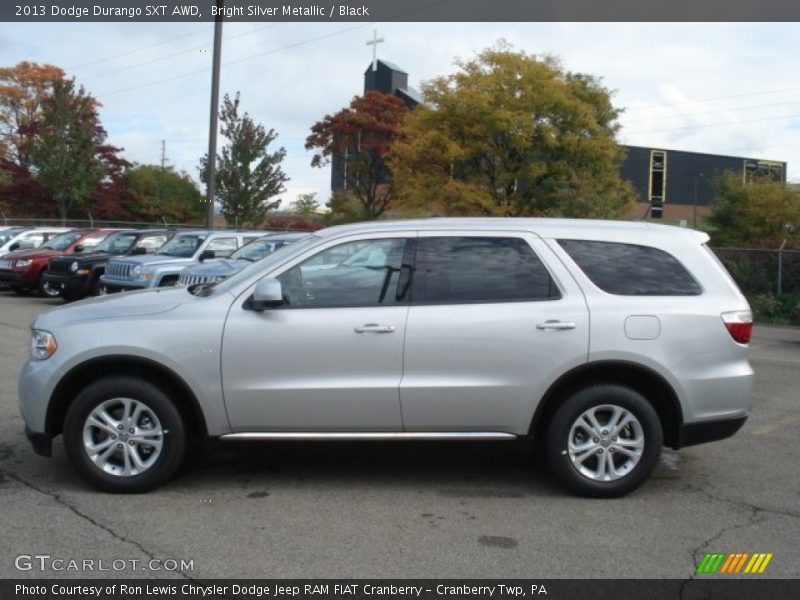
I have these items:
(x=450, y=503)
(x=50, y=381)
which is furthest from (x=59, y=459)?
(x=450, y=503)

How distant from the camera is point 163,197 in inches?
1880

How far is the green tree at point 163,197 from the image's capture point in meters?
47.1

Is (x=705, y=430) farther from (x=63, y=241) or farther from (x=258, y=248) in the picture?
(x=63, y=241)

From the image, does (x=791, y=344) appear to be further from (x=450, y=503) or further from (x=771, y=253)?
(x=450, y=503)

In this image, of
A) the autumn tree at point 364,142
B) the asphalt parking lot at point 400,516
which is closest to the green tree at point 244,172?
the autumn tree at point 364,142

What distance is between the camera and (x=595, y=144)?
947 inches

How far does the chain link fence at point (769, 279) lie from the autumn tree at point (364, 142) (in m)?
19.0

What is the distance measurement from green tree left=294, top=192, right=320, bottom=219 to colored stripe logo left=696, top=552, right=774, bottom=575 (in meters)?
47.5

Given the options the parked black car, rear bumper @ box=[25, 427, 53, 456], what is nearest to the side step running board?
rear bumper @ box=[25, 427, 53, 456]

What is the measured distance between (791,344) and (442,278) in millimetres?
11435

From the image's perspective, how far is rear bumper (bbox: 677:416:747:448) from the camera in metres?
5.30

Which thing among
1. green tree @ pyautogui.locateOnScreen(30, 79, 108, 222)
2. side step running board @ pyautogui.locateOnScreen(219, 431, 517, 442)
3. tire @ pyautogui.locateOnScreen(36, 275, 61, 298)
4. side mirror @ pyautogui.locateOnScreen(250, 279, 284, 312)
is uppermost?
green tree @ pyautogui.locateOnScreen(30, 79, 108, 222)

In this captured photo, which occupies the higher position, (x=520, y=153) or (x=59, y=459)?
(x=520, y=153)
